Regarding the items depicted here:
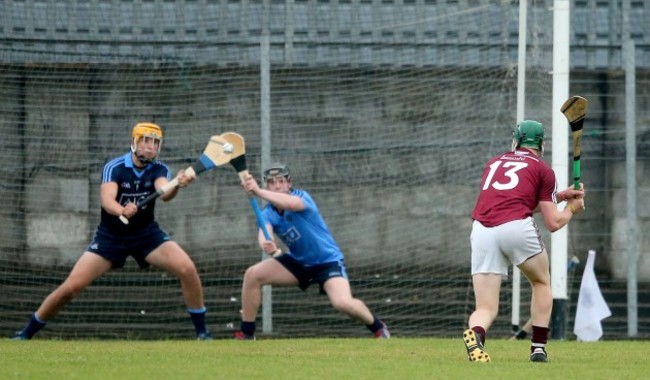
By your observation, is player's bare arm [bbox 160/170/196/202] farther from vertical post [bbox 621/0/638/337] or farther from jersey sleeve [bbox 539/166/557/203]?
vertical post [bbox 621/0/638/337]

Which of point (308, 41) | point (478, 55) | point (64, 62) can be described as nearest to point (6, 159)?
point (64, 62)

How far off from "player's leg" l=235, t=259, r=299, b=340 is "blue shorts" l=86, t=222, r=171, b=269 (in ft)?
3.05

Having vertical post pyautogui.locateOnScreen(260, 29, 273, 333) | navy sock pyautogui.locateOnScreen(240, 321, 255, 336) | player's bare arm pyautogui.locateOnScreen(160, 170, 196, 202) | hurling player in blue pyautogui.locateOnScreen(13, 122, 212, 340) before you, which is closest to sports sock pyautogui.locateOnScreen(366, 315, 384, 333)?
navy sock pyautogui.locateOnScreen(240, 321, 255, 336)

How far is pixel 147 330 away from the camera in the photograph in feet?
49.5

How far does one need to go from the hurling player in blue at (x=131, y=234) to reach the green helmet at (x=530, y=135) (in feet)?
12.1

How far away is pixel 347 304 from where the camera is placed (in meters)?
13.1

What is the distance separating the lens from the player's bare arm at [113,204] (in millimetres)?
12453

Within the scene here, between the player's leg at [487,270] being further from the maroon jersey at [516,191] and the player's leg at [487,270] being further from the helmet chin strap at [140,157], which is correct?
the helmet chin strap at [140,157]

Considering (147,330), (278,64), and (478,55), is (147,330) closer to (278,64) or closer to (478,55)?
(278,64)

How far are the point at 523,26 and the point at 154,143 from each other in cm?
395

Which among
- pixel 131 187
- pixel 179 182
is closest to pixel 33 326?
pixel 131 187

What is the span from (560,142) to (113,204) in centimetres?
406

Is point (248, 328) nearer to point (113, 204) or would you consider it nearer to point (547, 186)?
point (113, 204)

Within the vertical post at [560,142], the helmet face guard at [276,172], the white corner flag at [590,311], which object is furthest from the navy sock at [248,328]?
the white corner flag at [590,311]
